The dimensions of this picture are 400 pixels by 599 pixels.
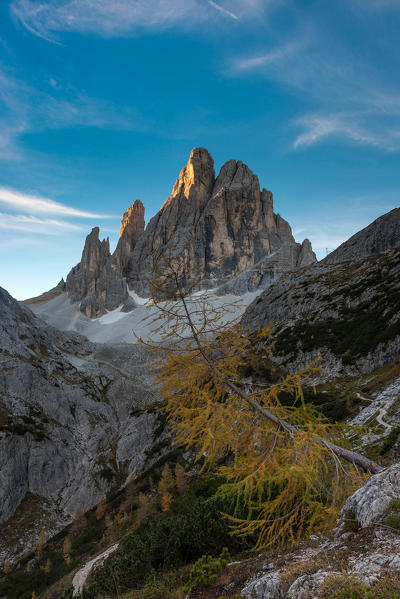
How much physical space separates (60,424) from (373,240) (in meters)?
104

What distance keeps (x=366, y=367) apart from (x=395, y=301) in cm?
1356

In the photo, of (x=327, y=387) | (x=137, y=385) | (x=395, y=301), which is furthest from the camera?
(x=137, y=385)

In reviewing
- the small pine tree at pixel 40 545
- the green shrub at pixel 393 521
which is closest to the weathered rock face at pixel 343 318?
the green shrub at pixel 393 521

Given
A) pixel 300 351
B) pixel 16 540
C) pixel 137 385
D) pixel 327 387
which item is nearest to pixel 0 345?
pixel 137 385

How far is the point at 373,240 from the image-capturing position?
95.3 m

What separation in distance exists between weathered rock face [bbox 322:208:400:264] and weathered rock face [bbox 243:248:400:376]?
1465cm

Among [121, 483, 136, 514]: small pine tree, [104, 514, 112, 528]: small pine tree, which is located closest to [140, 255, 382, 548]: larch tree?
[104, 514, 112, 528]: small pine tree

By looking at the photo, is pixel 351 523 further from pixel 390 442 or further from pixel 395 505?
pixel 390 442

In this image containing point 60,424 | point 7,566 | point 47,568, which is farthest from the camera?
point 60,424

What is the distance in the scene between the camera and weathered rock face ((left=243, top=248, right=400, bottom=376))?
1576 inches

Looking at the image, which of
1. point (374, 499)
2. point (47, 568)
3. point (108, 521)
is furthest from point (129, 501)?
point (374, 499)

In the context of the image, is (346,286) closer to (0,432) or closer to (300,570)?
(300,570)

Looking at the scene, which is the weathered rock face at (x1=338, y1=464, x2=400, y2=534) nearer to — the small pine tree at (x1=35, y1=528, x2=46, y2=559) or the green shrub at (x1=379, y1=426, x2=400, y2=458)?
the green shrub at (x1=379, y1=426, x2=400, y2=458)

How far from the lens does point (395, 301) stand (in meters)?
45.5
